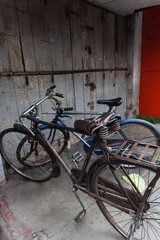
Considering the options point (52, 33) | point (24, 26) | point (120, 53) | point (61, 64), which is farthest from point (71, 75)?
point (120, 53)

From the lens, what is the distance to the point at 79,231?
62.2 inches

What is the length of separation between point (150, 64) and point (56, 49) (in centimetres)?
293

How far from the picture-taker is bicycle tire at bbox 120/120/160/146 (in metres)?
2.37

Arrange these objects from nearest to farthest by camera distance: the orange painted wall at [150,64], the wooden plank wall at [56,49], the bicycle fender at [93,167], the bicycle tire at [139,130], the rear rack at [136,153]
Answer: the rear rack at [136,153] → the bicycle fender at [93,167] → the wooden plank wall at [56,49] → the bicycle tire at [139,130] → the orange painted wall at [150,64]

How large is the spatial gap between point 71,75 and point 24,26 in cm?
111

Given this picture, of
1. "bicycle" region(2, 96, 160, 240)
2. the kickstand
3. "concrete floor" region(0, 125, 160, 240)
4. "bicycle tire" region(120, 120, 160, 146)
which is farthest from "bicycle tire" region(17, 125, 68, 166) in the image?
"bicycle tire" region(120, 120, 160, 146)

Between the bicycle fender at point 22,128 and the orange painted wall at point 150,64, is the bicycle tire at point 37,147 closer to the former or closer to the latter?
the bicycle fender at point 22,128

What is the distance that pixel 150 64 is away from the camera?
14.6 feet

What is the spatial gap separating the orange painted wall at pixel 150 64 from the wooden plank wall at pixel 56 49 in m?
0.79

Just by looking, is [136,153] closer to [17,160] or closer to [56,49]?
[17,160]

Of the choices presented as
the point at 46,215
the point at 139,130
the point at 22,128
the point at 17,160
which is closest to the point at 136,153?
the point at 46,215

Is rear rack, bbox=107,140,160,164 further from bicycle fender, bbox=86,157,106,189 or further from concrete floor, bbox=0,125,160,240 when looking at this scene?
concrete floor, bbox=0,125,160,240

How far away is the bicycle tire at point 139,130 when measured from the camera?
237 cm

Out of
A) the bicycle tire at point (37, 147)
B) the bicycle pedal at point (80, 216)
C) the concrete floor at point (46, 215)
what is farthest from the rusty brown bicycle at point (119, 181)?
the bicycle tire at point (37, 147)
